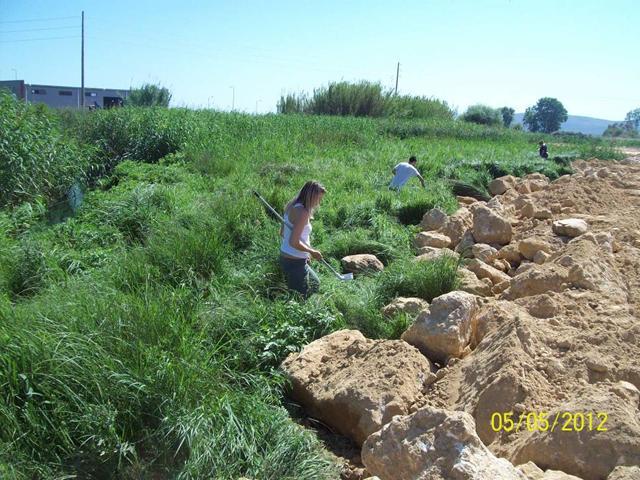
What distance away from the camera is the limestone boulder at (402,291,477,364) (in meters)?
4.12

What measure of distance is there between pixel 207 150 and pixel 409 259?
7.48m

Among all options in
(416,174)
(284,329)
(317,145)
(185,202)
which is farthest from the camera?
(317,145)

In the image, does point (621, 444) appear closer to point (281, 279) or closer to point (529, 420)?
point (529, 420)

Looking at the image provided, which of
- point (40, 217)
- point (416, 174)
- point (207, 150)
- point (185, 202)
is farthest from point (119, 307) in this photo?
point (207, 150)

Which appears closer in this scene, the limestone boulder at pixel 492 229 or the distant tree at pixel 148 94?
the limestone boulder at pixel 492 229

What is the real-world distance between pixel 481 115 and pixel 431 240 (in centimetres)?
3751

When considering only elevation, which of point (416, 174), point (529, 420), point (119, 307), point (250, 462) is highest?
point (416, 174)

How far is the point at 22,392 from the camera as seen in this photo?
3.23 m

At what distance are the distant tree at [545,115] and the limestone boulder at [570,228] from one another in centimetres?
8264

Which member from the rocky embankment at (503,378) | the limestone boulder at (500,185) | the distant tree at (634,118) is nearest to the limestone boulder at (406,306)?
the rocky embankment at (503,378)

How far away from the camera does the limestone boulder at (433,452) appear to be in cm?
245
